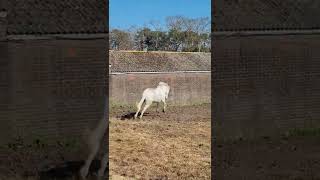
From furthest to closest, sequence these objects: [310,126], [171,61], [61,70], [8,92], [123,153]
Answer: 1. [171,61]
2. [310,126]
3. [61,70]
4. [8,92]
5. [123,153]

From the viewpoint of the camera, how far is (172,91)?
48.3 feet

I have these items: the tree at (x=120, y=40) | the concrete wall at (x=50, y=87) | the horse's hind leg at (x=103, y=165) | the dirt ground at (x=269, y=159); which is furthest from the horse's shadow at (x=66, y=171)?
the tree at (x=120, y=40)

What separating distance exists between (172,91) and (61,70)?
7.35m

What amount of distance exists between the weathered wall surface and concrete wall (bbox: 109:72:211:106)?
17.6 feet

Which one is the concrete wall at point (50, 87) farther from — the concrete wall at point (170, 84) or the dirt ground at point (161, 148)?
the concrete wall at point (170, 84)

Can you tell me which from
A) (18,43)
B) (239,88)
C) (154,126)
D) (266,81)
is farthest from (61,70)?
(266,81)

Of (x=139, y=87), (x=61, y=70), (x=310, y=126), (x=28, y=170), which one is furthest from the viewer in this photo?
(x=139, y=87)

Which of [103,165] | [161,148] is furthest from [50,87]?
[103,165]

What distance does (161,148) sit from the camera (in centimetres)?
634

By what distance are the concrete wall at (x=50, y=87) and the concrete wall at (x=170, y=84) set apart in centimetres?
512

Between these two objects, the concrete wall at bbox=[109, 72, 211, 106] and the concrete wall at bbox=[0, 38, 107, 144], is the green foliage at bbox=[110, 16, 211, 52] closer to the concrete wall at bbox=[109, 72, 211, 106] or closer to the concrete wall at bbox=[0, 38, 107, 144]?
the concrete wall at bbox=[109, 72, 211, 106]

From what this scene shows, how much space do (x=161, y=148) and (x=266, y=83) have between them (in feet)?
9.77

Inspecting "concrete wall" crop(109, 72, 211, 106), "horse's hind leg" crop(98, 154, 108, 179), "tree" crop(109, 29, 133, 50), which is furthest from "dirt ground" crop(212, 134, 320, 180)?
"tree" crop(109, 29, 133, 50)

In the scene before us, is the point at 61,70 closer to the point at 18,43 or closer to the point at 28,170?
the point at 18,43
